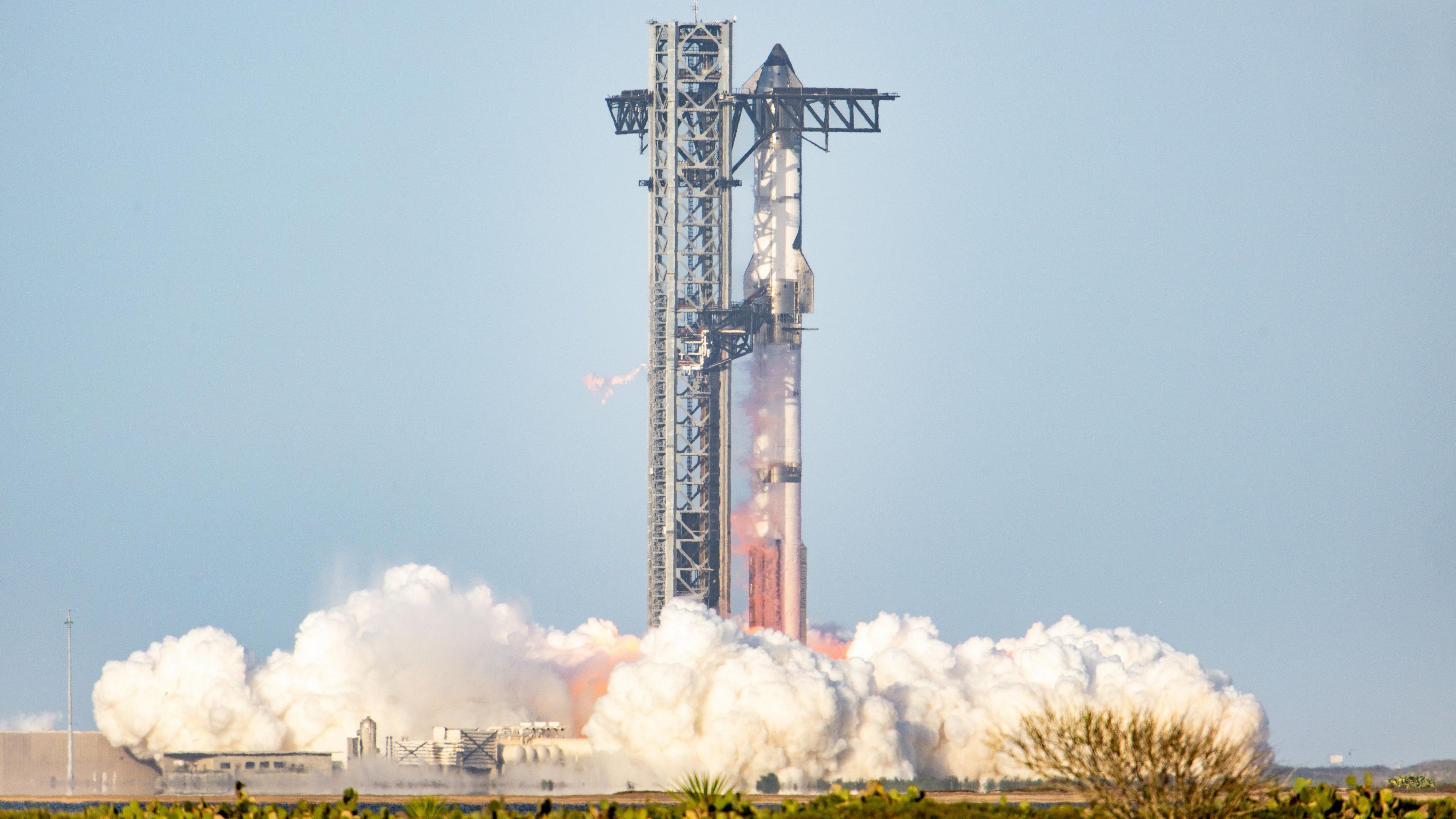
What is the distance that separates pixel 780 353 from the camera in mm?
106625

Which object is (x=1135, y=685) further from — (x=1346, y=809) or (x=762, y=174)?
(x=1346, y=809)

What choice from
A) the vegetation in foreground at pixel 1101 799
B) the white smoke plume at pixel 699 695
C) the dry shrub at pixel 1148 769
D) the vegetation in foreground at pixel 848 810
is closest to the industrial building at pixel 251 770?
the white smoke plume at pixel 699 695

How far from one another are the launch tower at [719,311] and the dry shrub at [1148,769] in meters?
51.5

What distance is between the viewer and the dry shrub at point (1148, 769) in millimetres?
49688

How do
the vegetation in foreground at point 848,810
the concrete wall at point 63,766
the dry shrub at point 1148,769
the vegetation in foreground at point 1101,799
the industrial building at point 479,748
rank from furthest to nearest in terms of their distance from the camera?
the concrete wall at point 63,766
the industrial building at point 479,748
the vegetation in foreground at point 848,810
the vegetation in foreground at point 1101,799
the dry shrub at point 1148,769

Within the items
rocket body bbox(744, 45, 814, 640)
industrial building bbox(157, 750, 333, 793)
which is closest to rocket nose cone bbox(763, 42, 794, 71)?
rocket body bbox(744, 45, 814, 640)

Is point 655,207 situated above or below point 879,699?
above

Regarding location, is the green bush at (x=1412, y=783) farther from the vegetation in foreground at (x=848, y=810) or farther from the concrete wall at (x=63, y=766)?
the concrete wall at (x=63, y=766)

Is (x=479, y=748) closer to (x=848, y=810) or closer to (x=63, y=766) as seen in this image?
(x=63, y=766)

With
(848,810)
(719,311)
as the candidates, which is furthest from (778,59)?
(848,810)

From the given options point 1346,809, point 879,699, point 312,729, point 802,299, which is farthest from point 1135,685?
point 1346,809

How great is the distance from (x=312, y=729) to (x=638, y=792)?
19914 mm

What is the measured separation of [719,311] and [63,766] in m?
39.2

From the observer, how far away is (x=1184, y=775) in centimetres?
5034
